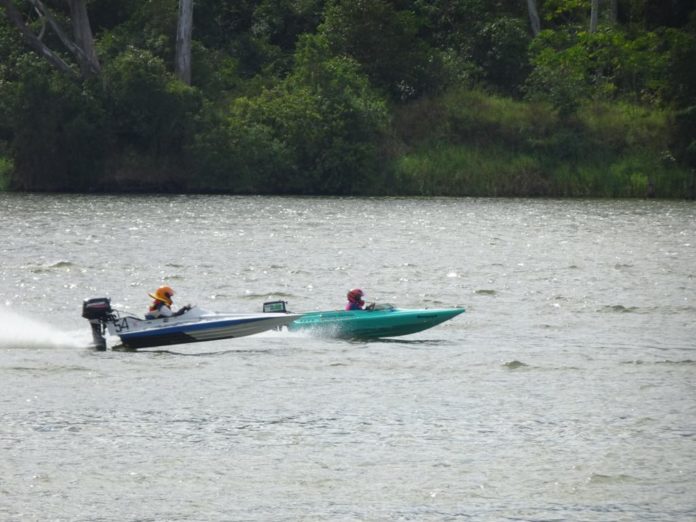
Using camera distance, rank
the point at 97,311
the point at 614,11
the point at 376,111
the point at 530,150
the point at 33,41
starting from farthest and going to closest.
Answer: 1. the point at 614,11
2. the point at 530,150
3. the point at 33,41
4. the point at 376,111
5. the point at 97,311

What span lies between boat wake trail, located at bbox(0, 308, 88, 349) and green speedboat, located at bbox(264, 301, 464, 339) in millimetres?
4187

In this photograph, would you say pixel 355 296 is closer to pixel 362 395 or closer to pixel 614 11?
pixel 362 395

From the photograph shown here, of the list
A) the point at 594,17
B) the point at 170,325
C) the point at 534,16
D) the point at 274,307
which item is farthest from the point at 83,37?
the point at 170,325

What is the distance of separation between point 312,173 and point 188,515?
186ft

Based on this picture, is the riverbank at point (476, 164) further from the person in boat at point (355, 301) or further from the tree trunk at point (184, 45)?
Result: the person in boat at point (355, 301)

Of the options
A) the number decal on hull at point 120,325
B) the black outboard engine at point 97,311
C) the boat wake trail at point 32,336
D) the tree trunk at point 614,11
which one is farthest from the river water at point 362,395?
the tree trunk at point 614,11

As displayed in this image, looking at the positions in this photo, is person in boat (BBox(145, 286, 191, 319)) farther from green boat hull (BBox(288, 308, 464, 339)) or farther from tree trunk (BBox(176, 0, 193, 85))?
tree trunk (BBox(176, 0, 193, 85))

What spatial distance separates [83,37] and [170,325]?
50388mm

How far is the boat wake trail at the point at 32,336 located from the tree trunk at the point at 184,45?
152 ft

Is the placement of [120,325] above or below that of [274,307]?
below

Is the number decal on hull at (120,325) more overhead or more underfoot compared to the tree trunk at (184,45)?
more underfoot

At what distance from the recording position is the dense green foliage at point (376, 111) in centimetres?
7350

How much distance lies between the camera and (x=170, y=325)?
29062 millimetres

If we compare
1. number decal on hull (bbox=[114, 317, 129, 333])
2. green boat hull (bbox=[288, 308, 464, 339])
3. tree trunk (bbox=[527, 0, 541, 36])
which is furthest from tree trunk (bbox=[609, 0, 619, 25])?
number decal on hull (bbox=[114, 317, 129, 333])
